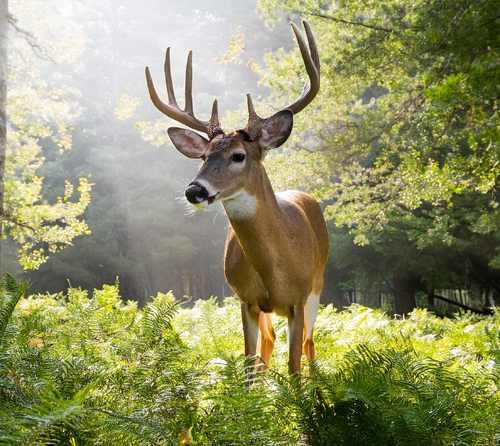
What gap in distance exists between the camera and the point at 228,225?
534 cm

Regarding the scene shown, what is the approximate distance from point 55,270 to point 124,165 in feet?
22.0

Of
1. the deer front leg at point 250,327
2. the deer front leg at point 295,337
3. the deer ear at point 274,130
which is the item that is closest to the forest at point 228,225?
the deer front leg at point 295,337

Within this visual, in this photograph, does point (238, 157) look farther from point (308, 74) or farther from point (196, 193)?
point (308, 74)

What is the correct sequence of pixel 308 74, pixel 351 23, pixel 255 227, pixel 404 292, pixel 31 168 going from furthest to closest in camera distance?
1. pixel 404 292
2. pixel 31 168
3. pixel 351 23
4. pixel 308 74
5. pixel 255 227

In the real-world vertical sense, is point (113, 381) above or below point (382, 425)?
above

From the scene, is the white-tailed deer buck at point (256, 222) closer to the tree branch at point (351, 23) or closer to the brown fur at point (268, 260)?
the brown fur at point (268, 260)

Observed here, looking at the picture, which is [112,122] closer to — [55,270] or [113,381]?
[55,270]

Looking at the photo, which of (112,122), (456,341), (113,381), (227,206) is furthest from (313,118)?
(112,122)

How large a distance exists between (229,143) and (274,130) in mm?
351

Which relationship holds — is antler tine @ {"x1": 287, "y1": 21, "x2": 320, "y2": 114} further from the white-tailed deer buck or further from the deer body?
the deer body

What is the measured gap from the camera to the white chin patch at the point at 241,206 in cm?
362

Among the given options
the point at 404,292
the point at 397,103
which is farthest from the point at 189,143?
the point at 404,292

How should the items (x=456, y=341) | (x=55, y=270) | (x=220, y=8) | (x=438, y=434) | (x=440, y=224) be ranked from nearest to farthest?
(x=438, y=434) → (x=456, y=341) → (x=440, y=224) → (x=55, y=270) → (x=220, y=8)

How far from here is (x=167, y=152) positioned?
33219mm
